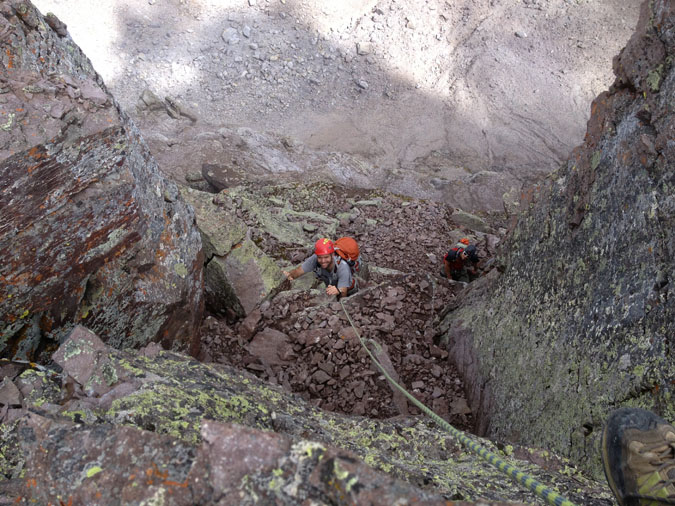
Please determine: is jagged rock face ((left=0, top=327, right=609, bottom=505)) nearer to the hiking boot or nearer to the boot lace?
the hiking boot

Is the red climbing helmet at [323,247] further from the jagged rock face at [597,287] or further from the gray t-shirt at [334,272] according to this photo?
the jagged rock face at [597,287]

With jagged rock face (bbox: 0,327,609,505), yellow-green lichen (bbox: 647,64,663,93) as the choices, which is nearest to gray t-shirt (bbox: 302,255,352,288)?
jagged rock face (bbox: 0,327,609,505)

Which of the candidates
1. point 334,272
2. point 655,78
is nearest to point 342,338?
point 334,272

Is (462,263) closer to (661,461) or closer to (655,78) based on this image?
(655,78)

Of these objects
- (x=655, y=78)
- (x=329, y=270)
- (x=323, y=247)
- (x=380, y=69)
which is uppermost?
(x=380, y=69)

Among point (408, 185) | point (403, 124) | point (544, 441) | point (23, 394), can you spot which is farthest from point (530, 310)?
point (403, 124)

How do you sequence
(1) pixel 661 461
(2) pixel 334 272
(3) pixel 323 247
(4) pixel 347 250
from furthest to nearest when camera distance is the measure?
1. (4) pixel 347 250
2. (2) pixel 334 272
3. (3) pixel 323 247
4. (1) pixel 661 461

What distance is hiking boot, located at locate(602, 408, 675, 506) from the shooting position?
8.15 ft

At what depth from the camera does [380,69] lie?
65.8 feet

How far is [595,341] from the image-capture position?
3.59 m

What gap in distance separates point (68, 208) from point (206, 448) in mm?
3132

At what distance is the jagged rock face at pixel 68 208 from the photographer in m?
3.71

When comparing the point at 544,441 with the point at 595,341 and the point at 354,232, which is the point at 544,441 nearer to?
the point at 595,341

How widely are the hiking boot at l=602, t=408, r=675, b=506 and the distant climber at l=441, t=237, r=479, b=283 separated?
6.00 meters
